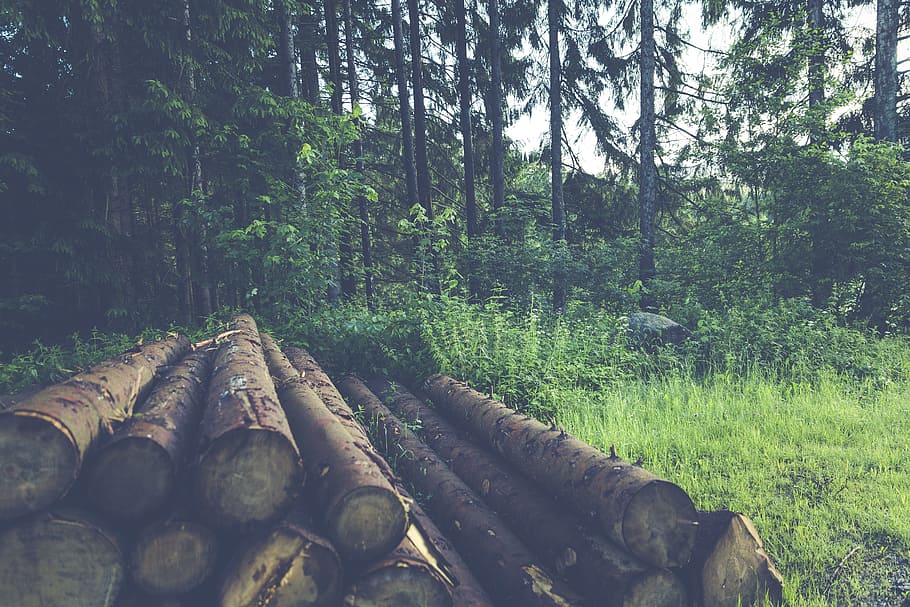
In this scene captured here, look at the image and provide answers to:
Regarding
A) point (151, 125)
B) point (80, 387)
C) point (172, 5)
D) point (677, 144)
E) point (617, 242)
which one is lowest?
point (80, 387)

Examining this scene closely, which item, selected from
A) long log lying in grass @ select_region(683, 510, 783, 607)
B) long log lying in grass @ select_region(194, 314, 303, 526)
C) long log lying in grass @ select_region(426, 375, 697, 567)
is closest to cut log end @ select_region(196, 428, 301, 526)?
long log lying in grass @ select_region(194, 314, 303, 526)

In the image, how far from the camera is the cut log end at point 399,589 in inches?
95.3

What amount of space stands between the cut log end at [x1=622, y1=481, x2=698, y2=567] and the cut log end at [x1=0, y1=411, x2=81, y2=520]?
275 cm

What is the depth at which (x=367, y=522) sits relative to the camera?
2.50 m

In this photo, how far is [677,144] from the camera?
674 inches

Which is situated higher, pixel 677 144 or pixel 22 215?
pixel 677 144

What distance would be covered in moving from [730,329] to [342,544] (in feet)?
30.0

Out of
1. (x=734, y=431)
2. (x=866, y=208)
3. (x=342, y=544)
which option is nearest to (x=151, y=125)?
(x=342, y=544)

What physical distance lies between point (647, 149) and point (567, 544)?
14550 mm

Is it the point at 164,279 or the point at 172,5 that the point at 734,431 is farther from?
the point at 172,5

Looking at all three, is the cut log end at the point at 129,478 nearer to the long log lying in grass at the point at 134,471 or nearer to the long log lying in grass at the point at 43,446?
the long log lying in grass at the point at 134,471

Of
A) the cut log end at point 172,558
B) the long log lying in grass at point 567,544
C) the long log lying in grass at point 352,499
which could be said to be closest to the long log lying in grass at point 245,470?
the cut log end at point 172,558

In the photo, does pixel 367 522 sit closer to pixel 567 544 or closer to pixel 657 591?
pixel 567 544

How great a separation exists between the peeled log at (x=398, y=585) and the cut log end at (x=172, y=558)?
2.37 feet
